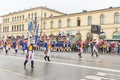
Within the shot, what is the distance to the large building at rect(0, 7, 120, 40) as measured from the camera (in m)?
57.3

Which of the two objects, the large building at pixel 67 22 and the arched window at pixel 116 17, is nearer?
the arched window at pixel 116 17

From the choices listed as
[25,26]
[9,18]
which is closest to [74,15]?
[25,26]

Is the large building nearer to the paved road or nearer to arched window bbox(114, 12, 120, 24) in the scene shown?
arched window bbox(114, 12, 120, 24)

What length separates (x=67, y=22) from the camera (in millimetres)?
70000

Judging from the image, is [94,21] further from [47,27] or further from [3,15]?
[3,15]

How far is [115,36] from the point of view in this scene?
55.6 metres

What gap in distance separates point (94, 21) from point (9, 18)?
46.2m

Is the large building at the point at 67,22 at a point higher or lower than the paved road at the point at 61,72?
higher

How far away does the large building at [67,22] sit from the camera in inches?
2258

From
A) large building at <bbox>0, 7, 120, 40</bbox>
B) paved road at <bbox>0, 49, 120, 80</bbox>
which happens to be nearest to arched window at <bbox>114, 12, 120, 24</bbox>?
large building at <bbox>0, 7, 120, 40</bbox>

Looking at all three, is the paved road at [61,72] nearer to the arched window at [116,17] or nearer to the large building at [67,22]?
the large building at [67,22]

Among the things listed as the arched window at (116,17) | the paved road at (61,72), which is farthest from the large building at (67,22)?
the paved road at (61,72)

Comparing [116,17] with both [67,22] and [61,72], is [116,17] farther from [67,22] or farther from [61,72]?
[61,72]

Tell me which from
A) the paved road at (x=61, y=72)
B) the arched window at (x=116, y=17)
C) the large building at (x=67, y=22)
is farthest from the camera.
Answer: the large building at (x=67, y=22)
